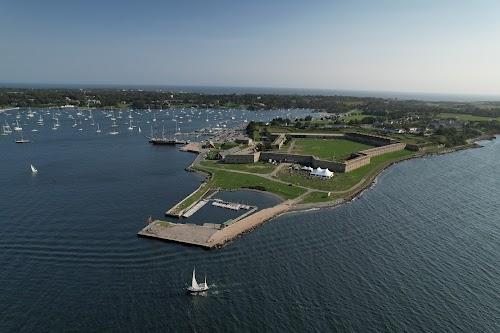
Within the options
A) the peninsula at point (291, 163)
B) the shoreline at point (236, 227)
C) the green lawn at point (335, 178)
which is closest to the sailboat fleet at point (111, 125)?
the peninsula at point (291, 163)

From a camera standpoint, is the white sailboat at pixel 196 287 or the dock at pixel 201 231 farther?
the dock at pixel 201 231

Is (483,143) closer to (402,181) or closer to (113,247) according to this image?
(402,181)

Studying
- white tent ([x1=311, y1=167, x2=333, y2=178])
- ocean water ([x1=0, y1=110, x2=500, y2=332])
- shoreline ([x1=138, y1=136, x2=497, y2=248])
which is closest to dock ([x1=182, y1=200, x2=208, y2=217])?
ocean water ([x1=0, y1=110, x2=500, y2=332])

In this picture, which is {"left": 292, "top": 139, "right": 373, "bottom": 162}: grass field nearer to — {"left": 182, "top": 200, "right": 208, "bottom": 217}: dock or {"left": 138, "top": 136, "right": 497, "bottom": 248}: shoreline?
{"left": 138, "top": 136, "right": 497, "bottom": 248}: shoreline

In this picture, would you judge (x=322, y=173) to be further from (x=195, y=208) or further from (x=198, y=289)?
(x=198, y=289)

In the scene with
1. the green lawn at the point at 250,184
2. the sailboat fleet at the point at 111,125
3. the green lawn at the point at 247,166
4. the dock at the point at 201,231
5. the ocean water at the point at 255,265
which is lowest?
the ocean water at the point at 255,265

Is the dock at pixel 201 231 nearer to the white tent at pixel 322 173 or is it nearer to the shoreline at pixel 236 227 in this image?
the shoreline at pixel 236 227

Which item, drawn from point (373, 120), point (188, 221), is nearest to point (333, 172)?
point (188, 221)
